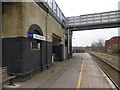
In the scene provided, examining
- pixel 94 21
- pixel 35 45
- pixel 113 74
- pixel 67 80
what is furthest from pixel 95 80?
pixel 94 21

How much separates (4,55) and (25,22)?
2.69 m

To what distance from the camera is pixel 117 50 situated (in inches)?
1849

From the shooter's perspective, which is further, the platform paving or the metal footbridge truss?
the metal footbridge truss

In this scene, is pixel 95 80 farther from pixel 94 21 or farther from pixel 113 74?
pixel 94 21

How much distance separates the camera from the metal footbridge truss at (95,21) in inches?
1051

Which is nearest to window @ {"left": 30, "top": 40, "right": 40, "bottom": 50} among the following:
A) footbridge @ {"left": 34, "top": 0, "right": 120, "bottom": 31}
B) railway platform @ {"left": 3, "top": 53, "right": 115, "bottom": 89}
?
railway platform @ {"left": 3, "top": 53, "right": 115, "bottom": 89}

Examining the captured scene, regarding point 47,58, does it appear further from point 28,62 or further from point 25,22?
point 25,22

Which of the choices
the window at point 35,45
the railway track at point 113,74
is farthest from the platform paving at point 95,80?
the window at point 35,45

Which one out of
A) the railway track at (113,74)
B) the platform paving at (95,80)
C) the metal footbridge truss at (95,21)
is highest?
the metal footbridge truss at (95,21)

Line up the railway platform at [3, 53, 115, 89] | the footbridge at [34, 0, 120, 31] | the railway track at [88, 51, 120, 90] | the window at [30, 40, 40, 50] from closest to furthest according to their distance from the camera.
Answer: the railway platform at [3, 53, 115, 89] → the railway track at [88, 51, 120, 90] → the window at [30, 40, 40, 50] → the footbridge at [34, 0, 120, 31]

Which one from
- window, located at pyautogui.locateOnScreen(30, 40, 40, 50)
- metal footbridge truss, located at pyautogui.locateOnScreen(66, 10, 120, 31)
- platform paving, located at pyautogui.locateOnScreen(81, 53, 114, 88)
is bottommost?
platform paving, located at pyautogui.locateOnScreen(81, 53, 114, 88)

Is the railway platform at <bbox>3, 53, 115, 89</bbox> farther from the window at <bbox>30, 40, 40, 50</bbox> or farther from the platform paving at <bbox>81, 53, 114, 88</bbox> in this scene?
the window at <bbox>30, 40, 40, 50</bbox>

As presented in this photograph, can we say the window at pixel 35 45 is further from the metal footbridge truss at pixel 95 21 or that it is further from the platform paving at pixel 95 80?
the metal footbridge truss at pixel 95 21

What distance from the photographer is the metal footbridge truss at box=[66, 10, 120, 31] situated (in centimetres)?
2669
